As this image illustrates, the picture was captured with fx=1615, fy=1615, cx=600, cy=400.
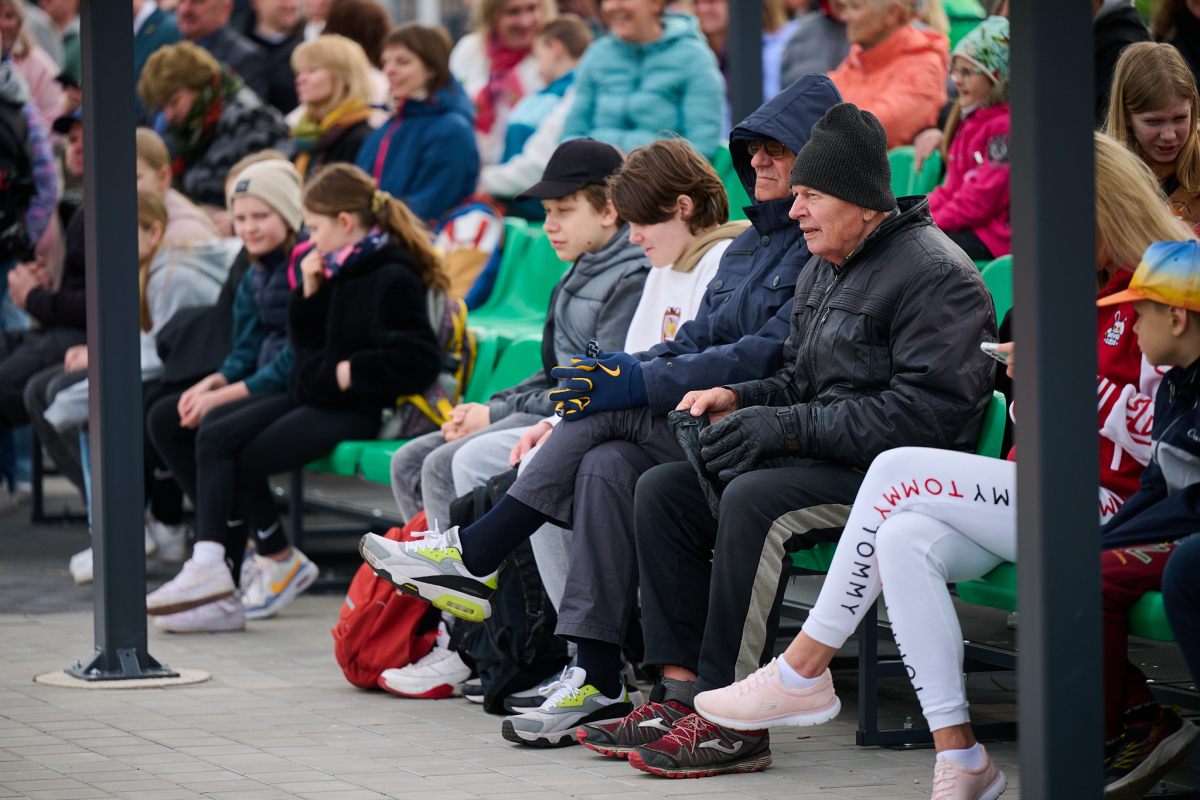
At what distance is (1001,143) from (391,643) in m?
2.49

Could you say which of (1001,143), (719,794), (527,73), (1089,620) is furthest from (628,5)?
(1089,620)

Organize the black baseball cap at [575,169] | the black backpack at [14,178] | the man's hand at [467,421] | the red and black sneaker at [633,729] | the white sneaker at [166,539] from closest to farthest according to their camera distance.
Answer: the red and black sneaker at [633,729]
the black baseball cap at [575,169]
the man's hand at [467,421]
the white sneaker at [166,539]
the black backpack at [14,178]

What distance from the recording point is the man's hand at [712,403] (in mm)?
3996

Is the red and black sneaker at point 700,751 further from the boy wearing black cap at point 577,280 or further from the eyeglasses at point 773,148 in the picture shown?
the eyeglasses at point 773,148

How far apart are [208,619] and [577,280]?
6.28 feet

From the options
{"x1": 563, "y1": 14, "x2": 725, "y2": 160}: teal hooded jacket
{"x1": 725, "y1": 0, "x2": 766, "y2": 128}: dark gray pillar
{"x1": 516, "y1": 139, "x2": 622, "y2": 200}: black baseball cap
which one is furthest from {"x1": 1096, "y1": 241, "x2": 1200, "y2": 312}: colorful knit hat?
{"x1": 563, "y1": 14, "x2": 725, "y2": 160}: teal hooded jacket

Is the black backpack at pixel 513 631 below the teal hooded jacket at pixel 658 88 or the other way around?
below

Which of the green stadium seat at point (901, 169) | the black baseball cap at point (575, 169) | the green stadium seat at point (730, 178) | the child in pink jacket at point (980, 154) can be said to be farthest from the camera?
the green stadium seat at point (730, 178)

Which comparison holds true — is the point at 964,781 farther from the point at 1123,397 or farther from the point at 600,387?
the point at 600,387

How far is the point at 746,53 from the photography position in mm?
6707

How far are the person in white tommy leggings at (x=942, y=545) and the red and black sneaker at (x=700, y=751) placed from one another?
0.47 feet

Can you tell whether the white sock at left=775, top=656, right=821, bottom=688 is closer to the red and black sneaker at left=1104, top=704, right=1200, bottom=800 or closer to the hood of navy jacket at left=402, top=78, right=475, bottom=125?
the red and black sneaker at left=1104, top=704, right=1200, bottom=800

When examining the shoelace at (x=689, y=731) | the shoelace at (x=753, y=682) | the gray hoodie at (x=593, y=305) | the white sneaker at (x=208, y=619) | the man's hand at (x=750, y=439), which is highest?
the gray hoodie at (x=593, y=305)

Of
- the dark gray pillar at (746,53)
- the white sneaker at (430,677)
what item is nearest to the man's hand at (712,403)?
the white sneaker at (430,677)
